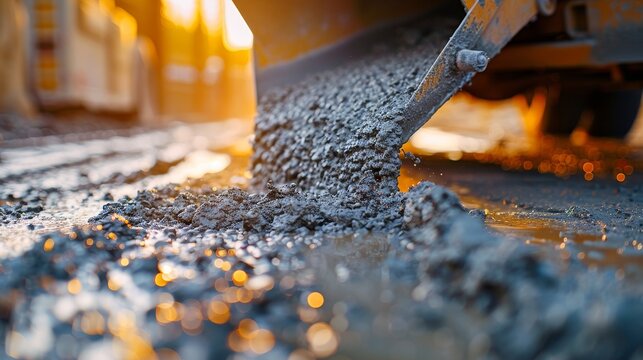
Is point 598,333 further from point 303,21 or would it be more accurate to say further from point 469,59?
point 303,21

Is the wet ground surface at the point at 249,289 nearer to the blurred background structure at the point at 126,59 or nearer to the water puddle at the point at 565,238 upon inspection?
the water puddle at the point at 565,238

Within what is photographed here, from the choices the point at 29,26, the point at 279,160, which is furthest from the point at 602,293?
the point at 29,26

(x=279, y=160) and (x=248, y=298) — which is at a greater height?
(x=248, y=298)

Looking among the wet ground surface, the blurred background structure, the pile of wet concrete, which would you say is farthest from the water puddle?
the blurred background structure

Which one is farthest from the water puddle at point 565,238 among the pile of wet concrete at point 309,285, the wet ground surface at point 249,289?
the pile of wet concrete at point 309,285

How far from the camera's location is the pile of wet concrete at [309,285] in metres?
1.08

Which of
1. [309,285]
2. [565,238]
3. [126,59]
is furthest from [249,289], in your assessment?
[126,59]

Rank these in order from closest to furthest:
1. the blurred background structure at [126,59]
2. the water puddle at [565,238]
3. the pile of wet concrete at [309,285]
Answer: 1. the pile of wet concrete at [309,285]
2. the water puddle at [565,238]
3. the blurred background structure at [126,59]

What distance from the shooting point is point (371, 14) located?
3.42 metres

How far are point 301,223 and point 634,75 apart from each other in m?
2.62

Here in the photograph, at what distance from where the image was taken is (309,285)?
138 centimetres

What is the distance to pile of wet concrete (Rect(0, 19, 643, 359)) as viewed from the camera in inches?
42.7

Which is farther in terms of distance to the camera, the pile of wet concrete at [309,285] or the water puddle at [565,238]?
the water puddle at [565,238]

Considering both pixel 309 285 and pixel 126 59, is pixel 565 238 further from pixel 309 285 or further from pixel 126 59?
pixel 126 59
